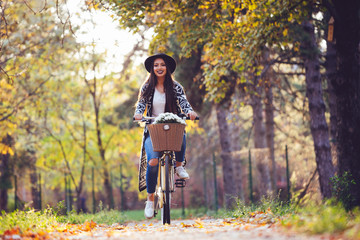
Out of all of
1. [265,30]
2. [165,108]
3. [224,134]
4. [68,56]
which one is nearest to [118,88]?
[68,56]

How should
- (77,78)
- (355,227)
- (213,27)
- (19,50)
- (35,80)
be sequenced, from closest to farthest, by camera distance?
(355,227) < (213,27) < (19,50) < (35,80) < (77,78)

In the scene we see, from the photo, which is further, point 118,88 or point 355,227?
point 118,88

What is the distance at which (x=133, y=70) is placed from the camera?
17.4 m

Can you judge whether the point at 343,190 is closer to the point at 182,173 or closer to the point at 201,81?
the point at 182,173

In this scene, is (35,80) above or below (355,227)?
above

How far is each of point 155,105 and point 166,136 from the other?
0.90 metres

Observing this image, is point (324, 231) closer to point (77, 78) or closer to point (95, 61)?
point (95, 61)

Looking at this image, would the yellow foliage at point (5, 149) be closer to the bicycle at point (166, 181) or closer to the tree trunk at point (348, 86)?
the bicycle at point (166, 181)

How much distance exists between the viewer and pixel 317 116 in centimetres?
1045

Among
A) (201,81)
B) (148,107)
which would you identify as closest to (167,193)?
(148,107)

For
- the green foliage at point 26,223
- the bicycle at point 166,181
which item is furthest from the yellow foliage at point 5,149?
the bicycle at point 166,181

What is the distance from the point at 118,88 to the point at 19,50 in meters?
5.32

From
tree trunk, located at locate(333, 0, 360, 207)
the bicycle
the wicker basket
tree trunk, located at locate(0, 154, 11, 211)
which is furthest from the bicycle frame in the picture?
tree trunk, located at locate(0, 154, 11, 211)

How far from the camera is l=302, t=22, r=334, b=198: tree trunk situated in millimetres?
10117
